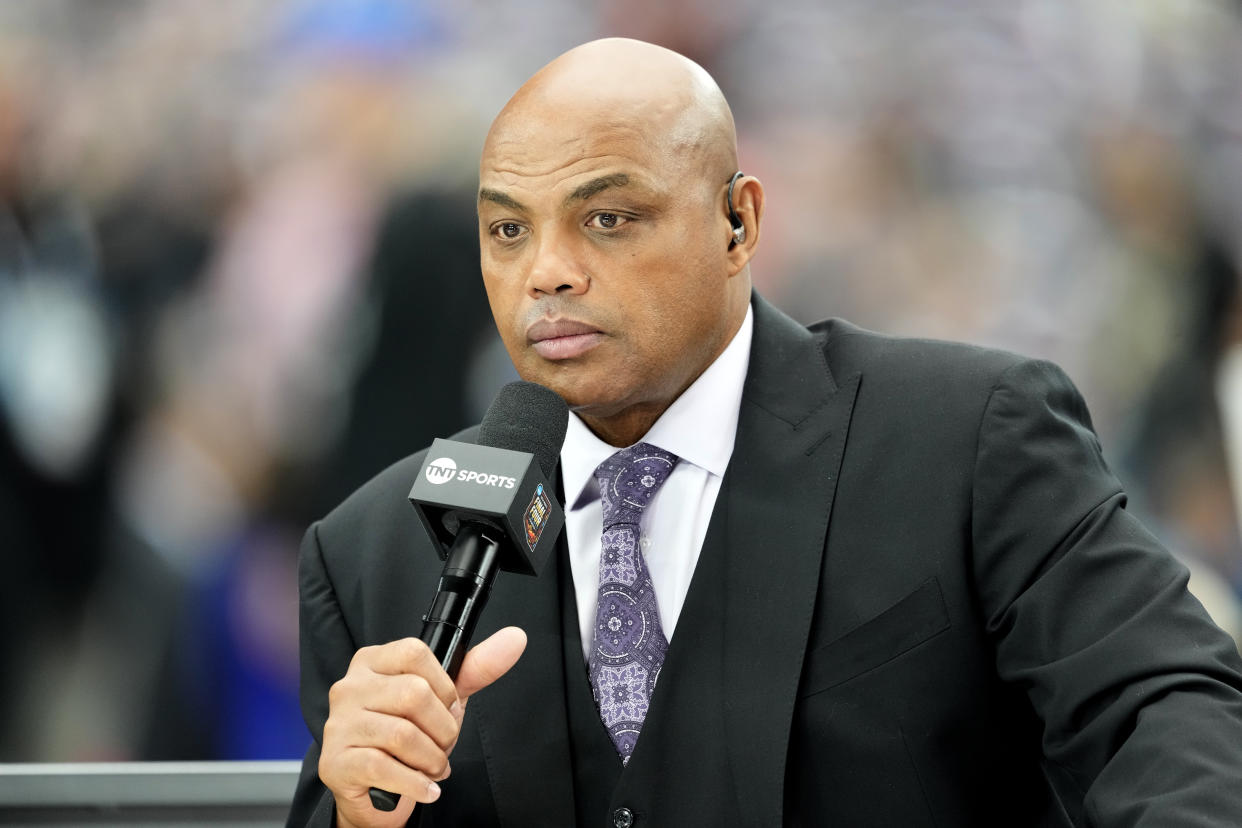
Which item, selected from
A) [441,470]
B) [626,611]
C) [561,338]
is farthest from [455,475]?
[626,611]

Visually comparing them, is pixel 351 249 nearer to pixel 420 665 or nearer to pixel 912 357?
pixel 912 357

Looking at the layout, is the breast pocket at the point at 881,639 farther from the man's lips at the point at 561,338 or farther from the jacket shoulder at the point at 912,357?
the man's lips at the point at 561,338

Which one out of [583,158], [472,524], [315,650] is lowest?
[315,650]

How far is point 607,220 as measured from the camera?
161cm

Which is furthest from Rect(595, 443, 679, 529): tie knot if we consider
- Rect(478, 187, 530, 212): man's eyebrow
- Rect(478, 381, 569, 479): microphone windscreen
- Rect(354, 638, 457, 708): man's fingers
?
Rect(354, 638, 457, 708): man's fingers

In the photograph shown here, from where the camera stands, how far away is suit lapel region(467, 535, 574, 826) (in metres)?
1.61

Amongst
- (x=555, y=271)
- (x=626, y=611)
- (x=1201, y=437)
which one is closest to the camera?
(x=555, y=271)

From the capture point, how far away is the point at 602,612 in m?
1.65

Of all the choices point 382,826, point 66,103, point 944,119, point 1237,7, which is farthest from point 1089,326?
point 66,103

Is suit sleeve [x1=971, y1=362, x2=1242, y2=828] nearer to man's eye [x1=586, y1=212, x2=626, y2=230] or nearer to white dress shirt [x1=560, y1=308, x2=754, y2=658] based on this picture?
white dress shirt [x1=560, y1=308, x2=754, y2=658]

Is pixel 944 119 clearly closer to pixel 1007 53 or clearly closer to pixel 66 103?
pixel 1007 53

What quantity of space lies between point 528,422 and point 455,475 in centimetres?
22

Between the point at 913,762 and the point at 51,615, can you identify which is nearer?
the point at 913,762

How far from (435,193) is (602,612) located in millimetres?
1296
